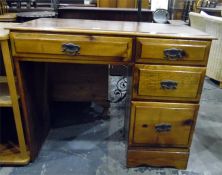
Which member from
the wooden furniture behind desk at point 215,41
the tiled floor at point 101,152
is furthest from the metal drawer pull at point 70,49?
the wooden furniture behind desk at point 215,41

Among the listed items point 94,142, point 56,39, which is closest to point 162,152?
point 94,142

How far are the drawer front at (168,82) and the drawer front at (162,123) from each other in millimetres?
47

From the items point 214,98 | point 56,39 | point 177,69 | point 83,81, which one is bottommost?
point 214,98

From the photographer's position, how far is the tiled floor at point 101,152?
1.25 m

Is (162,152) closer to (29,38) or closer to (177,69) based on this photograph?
(177,69)

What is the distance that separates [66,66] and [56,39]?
2.22ft

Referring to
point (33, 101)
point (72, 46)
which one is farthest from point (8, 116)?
point (72, 46)

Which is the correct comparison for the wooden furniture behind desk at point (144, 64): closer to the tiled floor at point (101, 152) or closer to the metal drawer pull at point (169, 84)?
the metal drawer pull at point (169, 84)

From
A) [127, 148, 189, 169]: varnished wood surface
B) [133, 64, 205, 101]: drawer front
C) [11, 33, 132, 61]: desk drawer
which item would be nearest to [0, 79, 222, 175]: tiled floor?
[127, 148, 189, 169]: varnished wood surface

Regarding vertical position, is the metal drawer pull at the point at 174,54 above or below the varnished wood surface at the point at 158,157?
above

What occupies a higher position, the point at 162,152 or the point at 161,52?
the point at 161,52

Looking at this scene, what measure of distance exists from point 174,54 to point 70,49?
0.46m

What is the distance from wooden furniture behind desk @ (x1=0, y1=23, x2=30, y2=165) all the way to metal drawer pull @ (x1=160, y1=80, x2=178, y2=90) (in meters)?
0.71

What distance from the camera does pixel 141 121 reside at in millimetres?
1153
